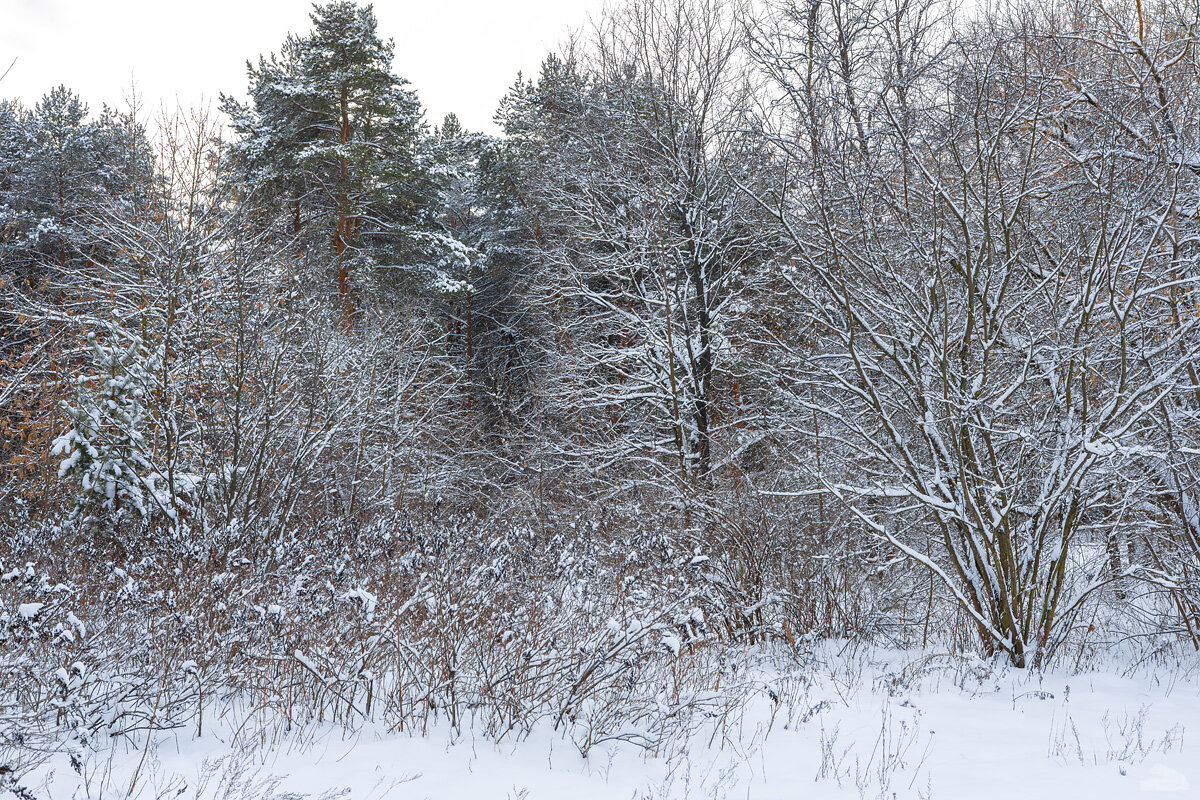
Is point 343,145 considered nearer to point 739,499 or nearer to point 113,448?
point 113,448

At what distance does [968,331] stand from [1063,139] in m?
3.18

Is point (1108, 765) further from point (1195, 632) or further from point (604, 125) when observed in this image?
point (604, 125)

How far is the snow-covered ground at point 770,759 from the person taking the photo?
→ 3.60 metres

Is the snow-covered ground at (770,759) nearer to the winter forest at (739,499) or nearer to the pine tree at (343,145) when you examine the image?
the winter forest at (739,499)

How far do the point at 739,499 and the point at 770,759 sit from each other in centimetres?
395

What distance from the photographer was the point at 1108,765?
389 cm

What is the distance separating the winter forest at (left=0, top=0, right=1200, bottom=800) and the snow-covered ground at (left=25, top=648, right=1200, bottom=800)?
0.10ft

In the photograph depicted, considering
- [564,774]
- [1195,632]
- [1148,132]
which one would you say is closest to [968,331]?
[1148,132]

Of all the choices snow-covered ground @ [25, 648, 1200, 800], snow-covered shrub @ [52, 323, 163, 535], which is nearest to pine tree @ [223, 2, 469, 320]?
snow-covered shrub @ [52, 323, 163, 535]

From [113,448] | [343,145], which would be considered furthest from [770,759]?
[343,145]

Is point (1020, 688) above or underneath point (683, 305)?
underneath

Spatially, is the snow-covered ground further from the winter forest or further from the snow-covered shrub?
the snow-covered shrub

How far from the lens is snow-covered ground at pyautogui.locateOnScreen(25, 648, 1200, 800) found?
3.60 meters

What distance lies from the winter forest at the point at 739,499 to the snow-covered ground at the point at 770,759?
31 millimetres
